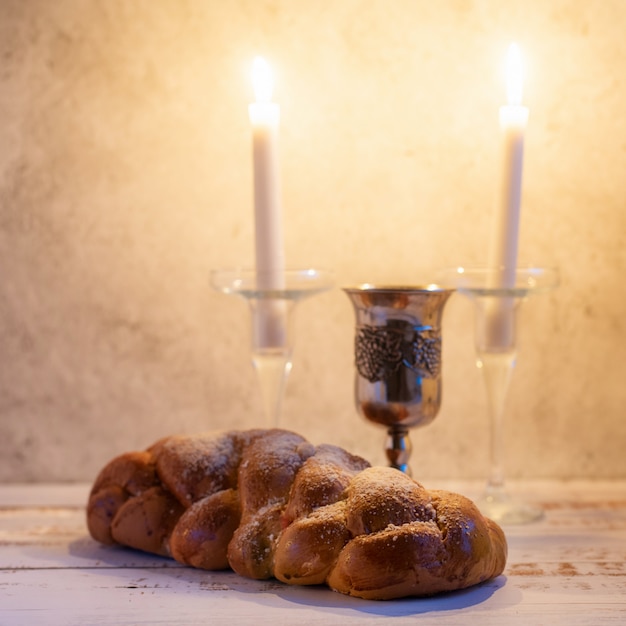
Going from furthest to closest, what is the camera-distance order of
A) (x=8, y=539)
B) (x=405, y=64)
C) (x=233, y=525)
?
(x=405, y=64)
(x=8, y=539)
(x=233, y=525)

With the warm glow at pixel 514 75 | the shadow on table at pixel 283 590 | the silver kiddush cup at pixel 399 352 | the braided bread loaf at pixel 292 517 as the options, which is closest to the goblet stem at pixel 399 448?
the silver kiddush cup at pixel 399 352

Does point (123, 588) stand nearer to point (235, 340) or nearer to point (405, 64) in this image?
point (235, 340)

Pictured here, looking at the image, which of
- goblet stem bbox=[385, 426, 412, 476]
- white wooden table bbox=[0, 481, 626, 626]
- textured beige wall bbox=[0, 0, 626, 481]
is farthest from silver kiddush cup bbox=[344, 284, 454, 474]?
textured beige wall bbox=[0, 0, 626, 481]

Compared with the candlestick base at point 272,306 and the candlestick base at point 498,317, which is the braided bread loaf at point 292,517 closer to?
the candlestick base at point 272,306

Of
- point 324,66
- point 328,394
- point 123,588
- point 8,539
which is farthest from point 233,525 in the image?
point 324,66

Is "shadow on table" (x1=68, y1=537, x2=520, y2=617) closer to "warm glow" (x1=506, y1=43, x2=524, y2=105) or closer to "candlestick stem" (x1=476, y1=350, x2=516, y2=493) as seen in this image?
"candlestick stem" (x1=476, y1=350, x2=516, y2=493)

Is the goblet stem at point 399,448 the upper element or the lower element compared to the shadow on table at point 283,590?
upper
